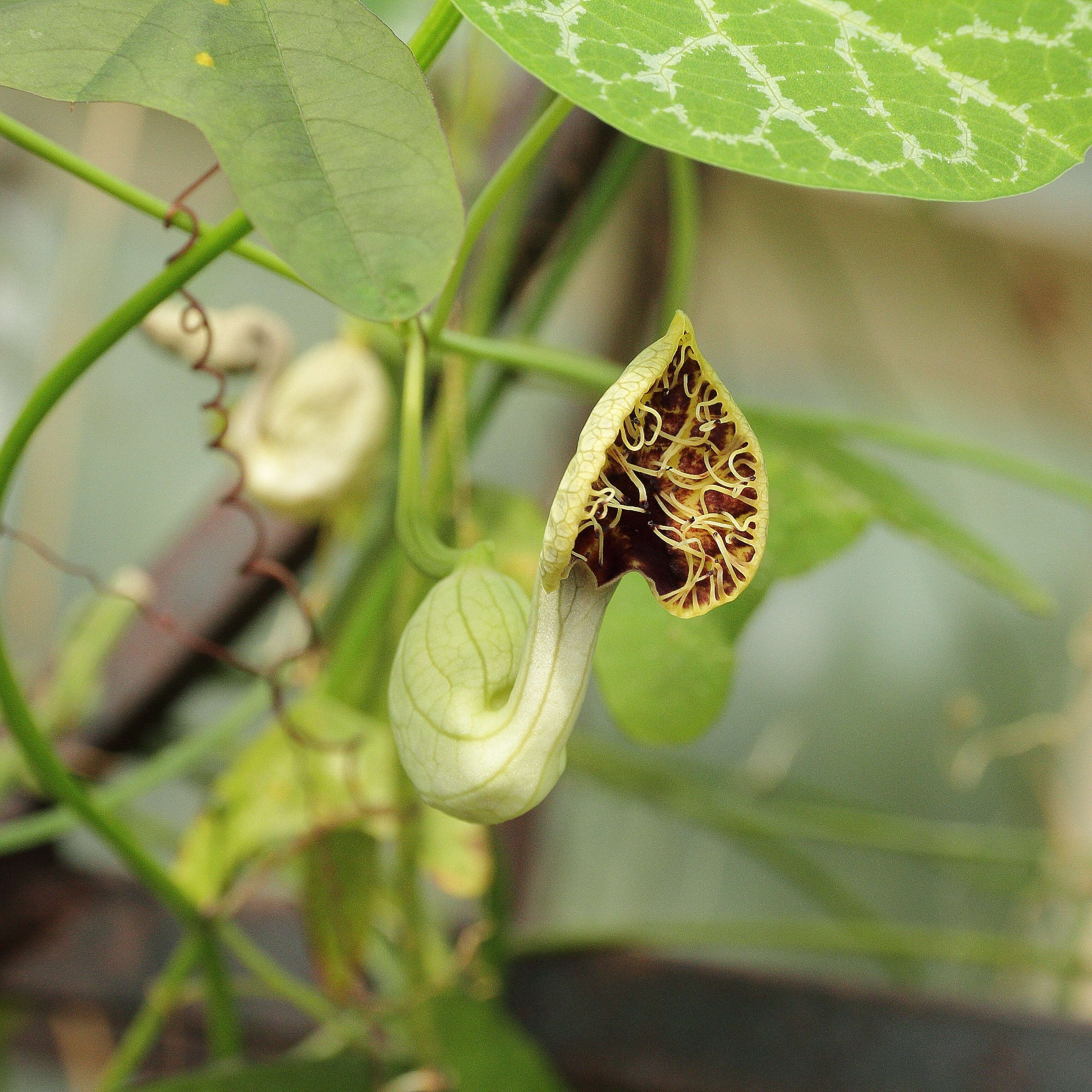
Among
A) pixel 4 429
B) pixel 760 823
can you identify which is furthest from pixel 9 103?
pixel 760 823

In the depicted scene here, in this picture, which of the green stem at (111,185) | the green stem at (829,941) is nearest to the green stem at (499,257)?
the green stem at (111,185)

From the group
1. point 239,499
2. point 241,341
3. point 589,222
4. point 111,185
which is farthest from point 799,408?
point 111,185

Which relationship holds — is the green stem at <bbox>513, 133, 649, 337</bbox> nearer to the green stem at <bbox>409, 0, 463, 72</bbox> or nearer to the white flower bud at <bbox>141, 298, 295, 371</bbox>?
the white flower bud at <bbox>141, 298, 295, 371</bbox>

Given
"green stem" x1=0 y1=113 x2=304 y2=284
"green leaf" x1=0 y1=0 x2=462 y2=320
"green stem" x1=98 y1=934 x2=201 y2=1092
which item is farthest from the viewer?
"green stem" x1=98 y1=934 x2=201 y2=1092

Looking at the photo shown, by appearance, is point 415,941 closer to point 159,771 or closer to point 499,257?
point 159,771

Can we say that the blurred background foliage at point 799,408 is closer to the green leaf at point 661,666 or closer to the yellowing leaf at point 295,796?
the yellowing leaf at point 295,796

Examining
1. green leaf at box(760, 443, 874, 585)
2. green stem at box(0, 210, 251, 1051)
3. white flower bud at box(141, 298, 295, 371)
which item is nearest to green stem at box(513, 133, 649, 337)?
white flower bud at box(141, 298, 295, 371)

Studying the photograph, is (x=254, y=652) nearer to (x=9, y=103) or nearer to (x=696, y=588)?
(x=9, y=103)
